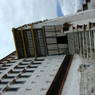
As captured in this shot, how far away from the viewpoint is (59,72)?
2433 cm

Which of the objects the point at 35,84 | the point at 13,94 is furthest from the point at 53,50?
the point at 13,94

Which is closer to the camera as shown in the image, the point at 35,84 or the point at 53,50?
the point at 35,84

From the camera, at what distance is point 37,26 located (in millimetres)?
29828

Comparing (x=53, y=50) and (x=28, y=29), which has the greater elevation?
(x=28, y=29)

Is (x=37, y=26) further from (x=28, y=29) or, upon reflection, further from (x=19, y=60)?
(x=19, y=60)

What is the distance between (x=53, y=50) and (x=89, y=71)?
851 cm

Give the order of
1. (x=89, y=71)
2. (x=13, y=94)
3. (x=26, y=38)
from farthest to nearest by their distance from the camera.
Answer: (x=26, y=38)
(x=89, y=71)
(x=13, y=94)

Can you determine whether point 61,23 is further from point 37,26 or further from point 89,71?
point 89,71

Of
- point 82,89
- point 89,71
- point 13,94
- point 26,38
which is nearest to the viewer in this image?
point 82,89

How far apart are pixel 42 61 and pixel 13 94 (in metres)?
9.25

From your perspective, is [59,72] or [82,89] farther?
[59,72]

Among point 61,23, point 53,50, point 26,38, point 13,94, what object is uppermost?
point 61,23

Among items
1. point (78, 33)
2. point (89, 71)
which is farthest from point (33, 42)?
point (89, 71)

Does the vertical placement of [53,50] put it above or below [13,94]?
above
